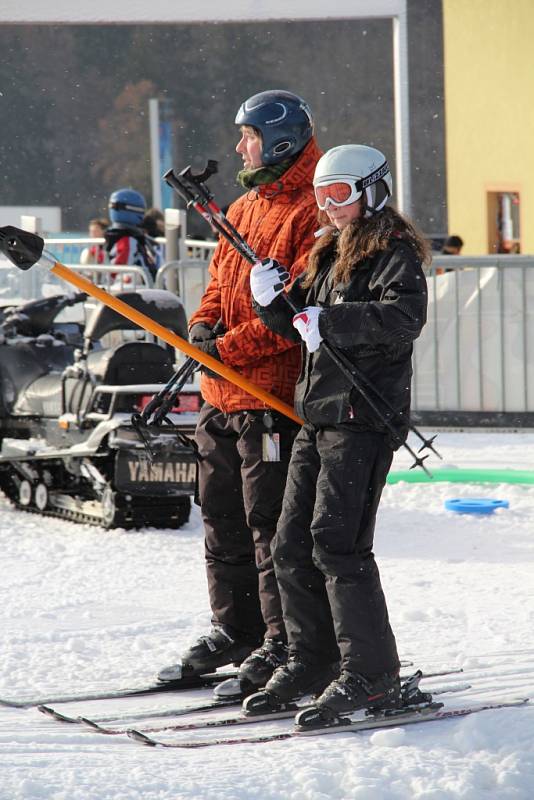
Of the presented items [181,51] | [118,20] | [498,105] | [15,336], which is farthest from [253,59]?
[15,336]

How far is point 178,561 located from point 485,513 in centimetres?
199

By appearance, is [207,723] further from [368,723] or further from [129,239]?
[129,239]

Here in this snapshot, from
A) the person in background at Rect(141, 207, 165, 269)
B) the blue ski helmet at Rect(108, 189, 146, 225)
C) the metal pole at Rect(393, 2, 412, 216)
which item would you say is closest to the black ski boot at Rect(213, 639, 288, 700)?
the blue ski helmet at Rect(108, 189, 146, 225)

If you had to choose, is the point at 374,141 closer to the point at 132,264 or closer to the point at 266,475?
the point at 132,264

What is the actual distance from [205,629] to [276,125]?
2.04 m

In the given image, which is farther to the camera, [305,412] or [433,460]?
[433,460]

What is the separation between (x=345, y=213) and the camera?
14.3 ft

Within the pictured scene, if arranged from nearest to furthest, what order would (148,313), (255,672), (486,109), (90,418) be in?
1. (255,672)
2. (148,313)
3. (90,418)
4. (486,109)

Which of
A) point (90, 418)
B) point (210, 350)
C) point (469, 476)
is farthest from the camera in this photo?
point (469, 476)

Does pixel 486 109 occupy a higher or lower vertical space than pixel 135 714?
higher

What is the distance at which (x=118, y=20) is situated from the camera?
14.3 metres

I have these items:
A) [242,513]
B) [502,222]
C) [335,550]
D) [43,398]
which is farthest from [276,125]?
[502,222]

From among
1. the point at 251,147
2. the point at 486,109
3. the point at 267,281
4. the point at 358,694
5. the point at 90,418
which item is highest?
the point at 486,109

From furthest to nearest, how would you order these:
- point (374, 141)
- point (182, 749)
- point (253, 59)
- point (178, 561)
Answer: point (253, 59)
point (374, 141)
point (178, 561)
point (182, 749)
